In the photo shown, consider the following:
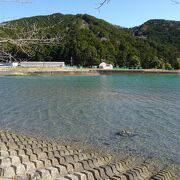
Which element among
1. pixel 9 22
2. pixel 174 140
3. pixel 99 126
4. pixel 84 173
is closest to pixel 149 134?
pixel 174 140

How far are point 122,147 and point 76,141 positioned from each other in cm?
234

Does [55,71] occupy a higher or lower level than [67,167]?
lower

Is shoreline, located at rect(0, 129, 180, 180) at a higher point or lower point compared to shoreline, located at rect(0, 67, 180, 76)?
higher

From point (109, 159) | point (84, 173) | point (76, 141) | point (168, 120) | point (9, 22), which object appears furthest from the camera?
point (168, 120)

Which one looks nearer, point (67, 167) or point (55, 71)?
point (67, 167)

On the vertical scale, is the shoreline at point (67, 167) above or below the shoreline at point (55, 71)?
above

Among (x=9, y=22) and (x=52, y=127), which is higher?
(x=9, y=22)

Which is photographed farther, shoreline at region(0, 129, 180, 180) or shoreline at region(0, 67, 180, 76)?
shoreline at region(0, 67, 180, 76)

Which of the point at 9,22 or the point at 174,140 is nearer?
the point at 9,22

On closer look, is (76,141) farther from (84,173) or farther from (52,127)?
(84,173)

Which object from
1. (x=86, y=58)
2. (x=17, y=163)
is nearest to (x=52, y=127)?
(x=17, y=163)

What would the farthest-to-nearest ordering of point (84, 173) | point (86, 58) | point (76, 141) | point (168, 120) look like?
point (86, 58) → point (168, 120) → point (76, 141) → point (84, 173)

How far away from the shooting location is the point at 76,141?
16859 millimetres

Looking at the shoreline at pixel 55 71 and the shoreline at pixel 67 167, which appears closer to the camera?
the shoreline at pixel 67 167
